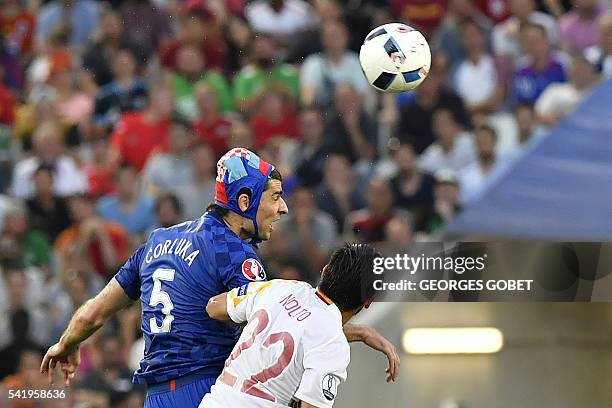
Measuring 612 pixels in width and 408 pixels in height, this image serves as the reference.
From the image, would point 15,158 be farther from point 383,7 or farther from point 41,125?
point 383,7

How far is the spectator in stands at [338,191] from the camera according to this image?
1237cm

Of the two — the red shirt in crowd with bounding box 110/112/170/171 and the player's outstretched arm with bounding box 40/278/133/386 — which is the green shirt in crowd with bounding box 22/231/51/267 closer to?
the red shirt in crowd with bounding box 110/112/170/171

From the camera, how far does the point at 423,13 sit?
14086 mm

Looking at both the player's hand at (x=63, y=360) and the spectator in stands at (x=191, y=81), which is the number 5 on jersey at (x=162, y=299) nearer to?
the player's hand at (x=63, y=360)

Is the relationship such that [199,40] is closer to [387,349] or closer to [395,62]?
[395,62]

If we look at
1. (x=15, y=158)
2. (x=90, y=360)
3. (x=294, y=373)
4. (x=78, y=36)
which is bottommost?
(x=90, y=360)

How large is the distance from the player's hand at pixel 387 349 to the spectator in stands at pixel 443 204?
565cm

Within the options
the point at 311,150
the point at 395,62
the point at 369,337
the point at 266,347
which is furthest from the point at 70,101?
the point at 266,347

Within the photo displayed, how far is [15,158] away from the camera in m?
14.3

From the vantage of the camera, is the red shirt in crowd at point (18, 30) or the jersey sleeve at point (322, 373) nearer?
the jersey sleeve at point (322, 373)

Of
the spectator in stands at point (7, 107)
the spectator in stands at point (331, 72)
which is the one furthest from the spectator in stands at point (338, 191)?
the spectator in stands at point (7, 107)

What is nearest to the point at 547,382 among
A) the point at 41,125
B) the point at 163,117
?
the point at 163,117

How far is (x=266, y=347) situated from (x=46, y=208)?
803cm

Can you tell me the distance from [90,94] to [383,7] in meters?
3.27
